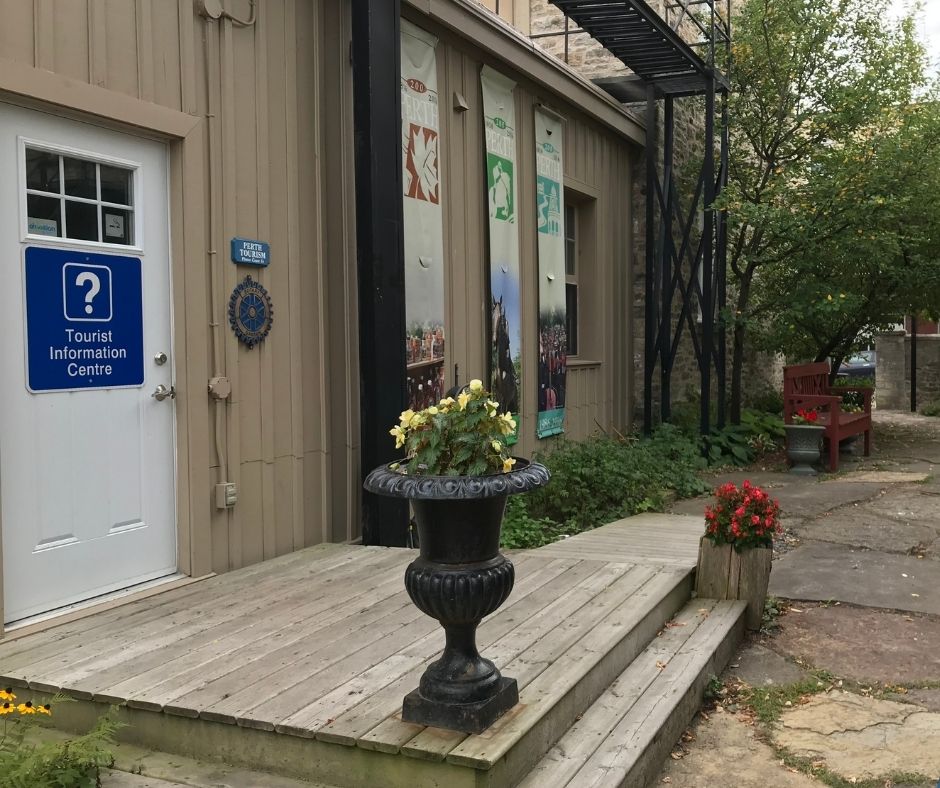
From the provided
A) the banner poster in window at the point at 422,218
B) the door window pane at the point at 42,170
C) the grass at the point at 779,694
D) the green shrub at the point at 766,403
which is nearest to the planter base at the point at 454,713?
the grass at the point at 779,694

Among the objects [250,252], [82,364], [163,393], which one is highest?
[250,252]

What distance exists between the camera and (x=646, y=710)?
357cm

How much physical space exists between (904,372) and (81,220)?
17.8m

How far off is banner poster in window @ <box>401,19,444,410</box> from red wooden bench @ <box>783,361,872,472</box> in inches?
202

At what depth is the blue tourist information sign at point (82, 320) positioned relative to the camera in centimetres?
402

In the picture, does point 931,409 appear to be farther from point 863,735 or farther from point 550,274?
point 863,735

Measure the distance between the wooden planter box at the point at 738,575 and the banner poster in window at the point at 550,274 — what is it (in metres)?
3.90

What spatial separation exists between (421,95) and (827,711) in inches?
192

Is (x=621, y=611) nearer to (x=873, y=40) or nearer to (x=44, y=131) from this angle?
(x=44, y=131)

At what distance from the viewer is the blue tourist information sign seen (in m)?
4.02

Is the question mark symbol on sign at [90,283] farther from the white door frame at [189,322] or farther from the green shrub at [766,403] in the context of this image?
the green shrub at [766,403]

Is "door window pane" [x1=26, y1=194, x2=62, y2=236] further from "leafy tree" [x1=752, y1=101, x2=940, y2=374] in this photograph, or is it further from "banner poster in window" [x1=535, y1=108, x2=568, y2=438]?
"leafy tree" [x1=752, y1=101, x2=940, y2=374]

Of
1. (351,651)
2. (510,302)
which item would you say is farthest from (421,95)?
(351,651)

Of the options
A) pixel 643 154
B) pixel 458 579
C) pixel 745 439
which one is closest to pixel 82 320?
pixel 458 579
